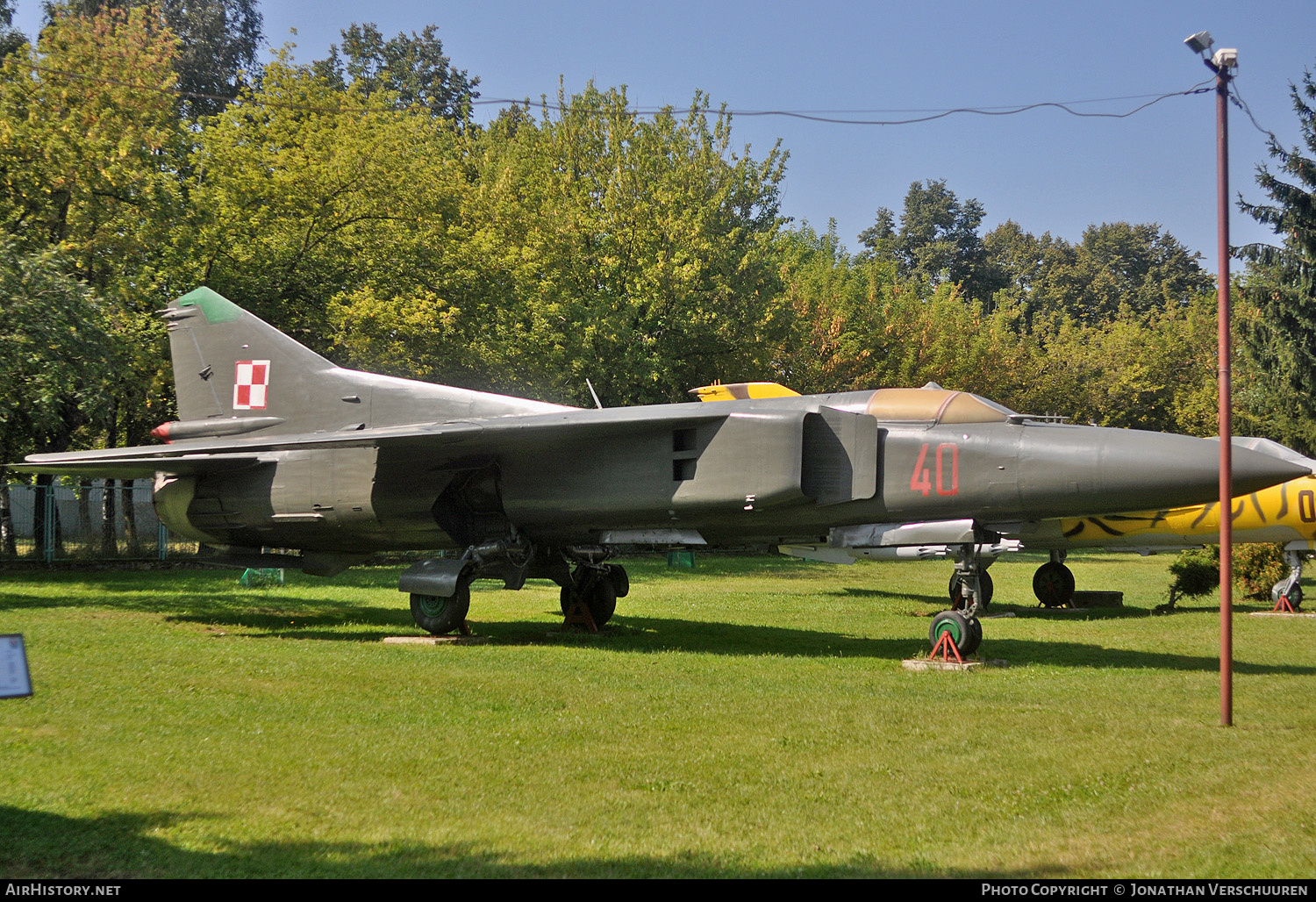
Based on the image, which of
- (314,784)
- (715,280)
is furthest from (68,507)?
(314,784)

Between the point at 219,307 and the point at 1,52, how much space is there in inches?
1359

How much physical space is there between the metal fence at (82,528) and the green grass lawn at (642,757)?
13.0 meters

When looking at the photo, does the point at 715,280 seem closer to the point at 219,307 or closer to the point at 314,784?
the point at 219,307

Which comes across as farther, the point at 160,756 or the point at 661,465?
the point at 661,465

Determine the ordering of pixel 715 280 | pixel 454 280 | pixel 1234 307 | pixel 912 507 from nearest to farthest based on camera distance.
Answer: pixel 912 507, pixel 454 280, pixel 715 280, pixel 1234 307

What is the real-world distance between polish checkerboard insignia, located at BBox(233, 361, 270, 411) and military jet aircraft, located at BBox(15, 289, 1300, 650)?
0.09ft

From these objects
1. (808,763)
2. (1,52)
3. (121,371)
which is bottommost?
(808,763)

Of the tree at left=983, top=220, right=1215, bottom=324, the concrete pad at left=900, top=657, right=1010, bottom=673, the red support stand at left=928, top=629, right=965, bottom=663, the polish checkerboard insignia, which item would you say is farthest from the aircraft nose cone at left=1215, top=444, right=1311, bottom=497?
the tree at left=983, top=220, right=1215, bottom=324

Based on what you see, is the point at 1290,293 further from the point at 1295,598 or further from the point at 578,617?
the point at 578,617

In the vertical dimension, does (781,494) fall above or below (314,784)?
above

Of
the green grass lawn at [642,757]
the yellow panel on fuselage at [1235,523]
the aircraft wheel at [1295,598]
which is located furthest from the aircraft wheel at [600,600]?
the aircraft wheel at [1295,598]

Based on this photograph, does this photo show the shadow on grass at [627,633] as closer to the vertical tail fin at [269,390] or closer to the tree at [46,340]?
the vertical tail fin at [269,390]

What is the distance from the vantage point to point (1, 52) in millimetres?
41625

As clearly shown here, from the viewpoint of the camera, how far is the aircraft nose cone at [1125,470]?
10.5 metres
